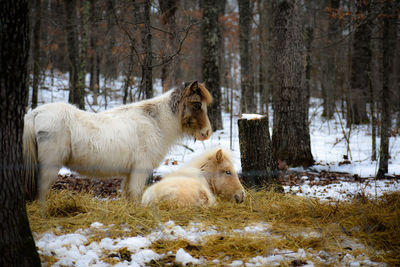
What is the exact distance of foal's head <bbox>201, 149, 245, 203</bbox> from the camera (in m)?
5.13

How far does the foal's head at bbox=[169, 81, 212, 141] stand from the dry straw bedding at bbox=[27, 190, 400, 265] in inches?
65.4

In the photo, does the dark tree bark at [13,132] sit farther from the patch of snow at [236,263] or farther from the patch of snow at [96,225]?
the patch of snow at [236,263]

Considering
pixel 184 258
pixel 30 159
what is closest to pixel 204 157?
pixel 30 159

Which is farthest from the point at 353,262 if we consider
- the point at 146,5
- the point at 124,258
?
the point at 146,5

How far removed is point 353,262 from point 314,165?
5.50 m

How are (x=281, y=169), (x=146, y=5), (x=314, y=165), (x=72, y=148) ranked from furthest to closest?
(x=314, y=165) → (x=281, y=169) → (x=146, y=5) → (x=72, y=148)

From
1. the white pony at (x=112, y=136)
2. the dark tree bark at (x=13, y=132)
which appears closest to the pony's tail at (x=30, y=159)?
the white pony at (x=112, y=136)

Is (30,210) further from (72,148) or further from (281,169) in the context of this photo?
(281,169)

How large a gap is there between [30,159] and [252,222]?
3.06 metres

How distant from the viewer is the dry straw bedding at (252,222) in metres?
3.14

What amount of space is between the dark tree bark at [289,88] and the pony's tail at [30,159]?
5.62 meters

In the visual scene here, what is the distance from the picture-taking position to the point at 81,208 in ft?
13.6

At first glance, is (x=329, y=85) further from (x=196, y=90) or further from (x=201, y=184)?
(x=201, y=184)

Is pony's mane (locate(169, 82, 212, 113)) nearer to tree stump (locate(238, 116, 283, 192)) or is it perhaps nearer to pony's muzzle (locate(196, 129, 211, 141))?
pony's muzzle (locate(196, 129, 211, 141))
